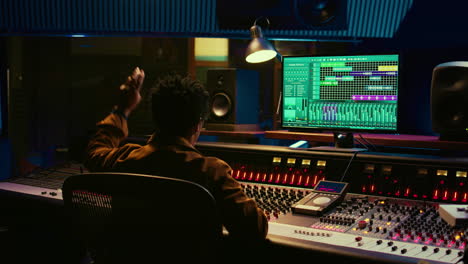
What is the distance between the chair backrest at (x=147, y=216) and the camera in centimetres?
119

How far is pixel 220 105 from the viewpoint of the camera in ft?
9.86

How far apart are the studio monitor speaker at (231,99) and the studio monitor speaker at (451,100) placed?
47.4 inches

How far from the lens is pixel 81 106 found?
14.4 ft

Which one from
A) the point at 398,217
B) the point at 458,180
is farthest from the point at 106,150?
the point at 458,180

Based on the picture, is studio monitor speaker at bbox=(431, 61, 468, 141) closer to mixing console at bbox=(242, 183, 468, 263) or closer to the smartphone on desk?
mixing console at bbox=(242, 183, 468, 263)

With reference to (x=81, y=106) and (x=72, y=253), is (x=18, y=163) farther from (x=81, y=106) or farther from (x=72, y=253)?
(x=72, y=253)

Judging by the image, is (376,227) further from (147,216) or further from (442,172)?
(147,216)

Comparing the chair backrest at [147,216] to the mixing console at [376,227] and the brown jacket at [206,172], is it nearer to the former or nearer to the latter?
the brown jacket at [206,172]

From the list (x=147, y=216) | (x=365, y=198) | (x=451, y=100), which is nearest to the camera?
(x=147, y=216)

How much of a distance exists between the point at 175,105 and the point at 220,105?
1.54 metres

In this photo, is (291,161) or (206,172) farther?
(291,161)

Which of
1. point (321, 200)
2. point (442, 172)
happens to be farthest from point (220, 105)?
point (442, 172)

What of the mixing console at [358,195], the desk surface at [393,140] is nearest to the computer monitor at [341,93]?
the desk surface at [393,140]

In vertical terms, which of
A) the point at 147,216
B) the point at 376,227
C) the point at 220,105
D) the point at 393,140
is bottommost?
the point at 376,227
